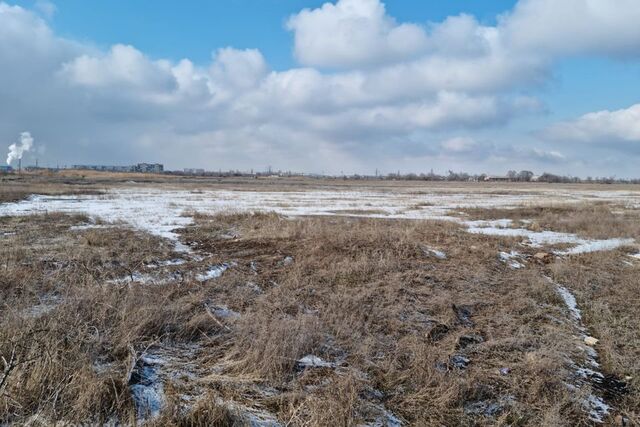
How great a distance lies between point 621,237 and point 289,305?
1673cm

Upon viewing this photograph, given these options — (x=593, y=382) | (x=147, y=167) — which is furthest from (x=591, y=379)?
(x=147, y=167)

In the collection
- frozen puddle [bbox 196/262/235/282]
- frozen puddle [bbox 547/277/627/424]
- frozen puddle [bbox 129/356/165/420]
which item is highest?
frozen puddle [bbox 196/262/235/282]

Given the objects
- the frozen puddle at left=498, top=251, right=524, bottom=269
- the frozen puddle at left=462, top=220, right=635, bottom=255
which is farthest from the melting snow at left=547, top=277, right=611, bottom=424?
the frozen puddle at left=462, top=220, right=635, bottom=255

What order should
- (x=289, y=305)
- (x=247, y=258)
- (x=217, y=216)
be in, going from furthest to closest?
(x=217, y=216)
(x=247, y=258)
(x=289, y=305)

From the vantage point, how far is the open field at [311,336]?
4281mm

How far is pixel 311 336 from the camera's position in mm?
5859

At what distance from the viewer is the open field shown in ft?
14.0

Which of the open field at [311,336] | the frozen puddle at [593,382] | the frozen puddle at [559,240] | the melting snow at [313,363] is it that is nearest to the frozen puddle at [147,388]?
the open field at [311,336]

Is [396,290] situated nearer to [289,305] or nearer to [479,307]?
[479,307]

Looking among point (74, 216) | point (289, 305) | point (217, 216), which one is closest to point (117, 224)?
point (74, 216)

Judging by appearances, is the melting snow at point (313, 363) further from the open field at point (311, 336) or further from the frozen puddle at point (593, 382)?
the frozen puddle at point (593, 382)

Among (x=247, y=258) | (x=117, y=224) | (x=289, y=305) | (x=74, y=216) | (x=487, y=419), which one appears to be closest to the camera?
(x=487, y=419)

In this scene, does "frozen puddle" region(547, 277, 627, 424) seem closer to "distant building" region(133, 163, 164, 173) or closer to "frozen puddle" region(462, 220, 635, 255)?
"frozen puddle" region(462, 220, 635, 255)

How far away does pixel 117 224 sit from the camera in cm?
1631
